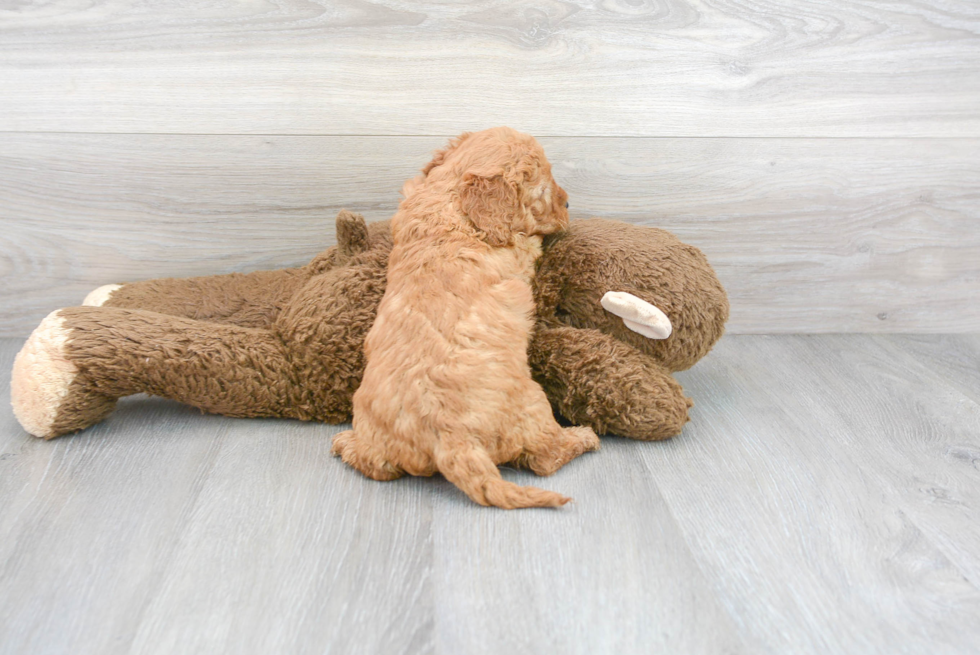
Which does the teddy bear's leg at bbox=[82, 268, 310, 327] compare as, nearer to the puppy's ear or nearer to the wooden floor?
the wooden floor

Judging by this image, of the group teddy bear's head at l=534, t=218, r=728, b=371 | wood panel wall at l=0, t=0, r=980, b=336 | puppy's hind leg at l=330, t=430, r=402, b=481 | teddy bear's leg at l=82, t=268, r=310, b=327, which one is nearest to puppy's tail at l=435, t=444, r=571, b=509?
puppy's hind leg at l=330, t=430, r=402, b=481

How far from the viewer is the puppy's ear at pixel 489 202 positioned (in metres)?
1.10

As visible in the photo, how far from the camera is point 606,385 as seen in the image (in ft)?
3.82

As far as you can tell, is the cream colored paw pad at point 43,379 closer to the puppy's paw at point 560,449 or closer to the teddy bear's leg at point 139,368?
the teddy bear's leg at point 139,368

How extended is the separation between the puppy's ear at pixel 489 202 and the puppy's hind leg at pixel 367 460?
34 cm

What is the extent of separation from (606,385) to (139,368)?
71cm

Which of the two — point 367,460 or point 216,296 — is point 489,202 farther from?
point 216,296

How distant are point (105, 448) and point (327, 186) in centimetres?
61

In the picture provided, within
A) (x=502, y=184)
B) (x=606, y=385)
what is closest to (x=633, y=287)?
(x=606, y=385)

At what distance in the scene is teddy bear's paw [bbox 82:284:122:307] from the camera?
55.6 inches

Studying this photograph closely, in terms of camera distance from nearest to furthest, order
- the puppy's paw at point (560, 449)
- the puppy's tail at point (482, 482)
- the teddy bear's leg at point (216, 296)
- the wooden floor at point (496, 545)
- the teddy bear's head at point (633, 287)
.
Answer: the wooden floor at point (496, 545), the puppy's tail at point (482, 482), the puppy's paw at point (560, 449), the teddy bear's head at point (633, 287), the teddy bear's leg at point (216, 296)

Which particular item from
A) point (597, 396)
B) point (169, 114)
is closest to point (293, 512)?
point (597, 396)

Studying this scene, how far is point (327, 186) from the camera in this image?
146cm

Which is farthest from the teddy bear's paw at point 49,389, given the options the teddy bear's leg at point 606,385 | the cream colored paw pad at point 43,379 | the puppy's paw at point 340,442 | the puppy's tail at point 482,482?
the teddy bear's leg at point 606,385
